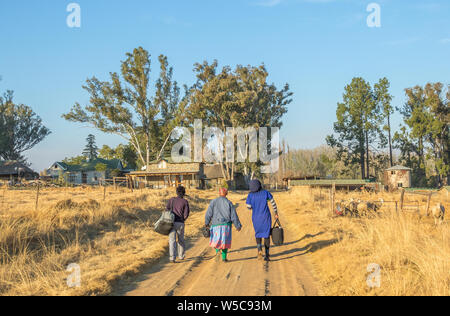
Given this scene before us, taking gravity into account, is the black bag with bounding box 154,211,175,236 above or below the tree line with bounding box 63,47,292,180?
below

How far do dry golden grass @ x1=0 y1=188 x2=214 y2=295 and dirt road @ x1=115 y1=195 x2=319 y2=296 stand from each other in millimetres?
611

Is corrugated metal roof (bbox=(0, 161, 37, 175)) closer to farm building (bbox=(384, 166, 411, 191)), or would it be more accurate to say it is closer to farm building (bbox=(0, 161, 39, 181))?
farm building (bbox=(0, 161, 39, 181))

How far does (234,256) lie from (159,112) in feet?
147

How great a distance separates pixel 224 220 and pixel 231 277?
66.9 inches

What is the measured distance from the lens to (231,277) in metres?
6.57

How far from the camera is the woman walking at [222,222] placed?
314 inches

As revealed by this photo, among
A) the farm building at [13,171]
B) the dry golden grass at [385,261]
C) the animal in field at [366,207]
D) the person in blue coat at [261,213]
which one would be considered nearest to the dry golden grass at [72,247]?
the person in blue coat at [261,213]

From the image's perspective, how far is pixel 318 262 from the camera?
781cm

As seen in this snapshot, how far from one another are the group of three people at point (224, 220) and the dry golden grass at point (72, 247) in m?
0.90

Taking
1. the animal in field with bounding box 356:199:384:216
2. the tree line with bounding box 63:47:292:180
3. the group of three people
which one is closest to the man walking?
the group of three people

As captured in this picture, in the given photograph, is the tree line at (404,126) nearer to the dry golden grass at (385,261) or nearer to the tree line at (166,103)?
the tree line at (166,103)

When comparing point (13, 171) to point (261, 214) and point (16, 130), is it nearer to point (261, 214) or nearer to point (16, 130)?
point (16, 130)

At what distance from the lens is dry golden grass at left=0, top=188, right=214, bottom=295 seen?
6164 millimetres
